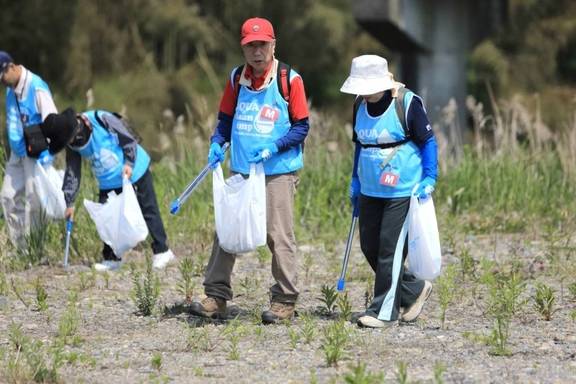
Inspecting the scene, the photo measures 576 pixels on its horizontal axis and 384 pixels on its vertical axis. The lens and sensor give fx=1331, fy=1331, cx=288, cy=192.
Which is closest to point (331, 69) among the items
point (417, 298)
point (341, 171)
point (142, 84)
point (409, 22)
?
point (142, 84)

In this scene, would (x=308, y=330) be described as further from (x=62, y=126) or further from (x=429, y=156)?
(x=62, y=126)

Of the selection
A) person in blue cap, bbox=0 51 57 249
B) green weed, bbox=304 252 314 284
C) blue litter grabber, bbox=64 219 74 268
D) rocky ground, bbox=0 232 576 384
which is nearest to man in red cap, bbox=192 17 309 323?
rocky ground, bbox=0 232 576 384

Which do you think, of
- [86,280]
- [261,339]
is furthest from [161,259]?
[261,339]

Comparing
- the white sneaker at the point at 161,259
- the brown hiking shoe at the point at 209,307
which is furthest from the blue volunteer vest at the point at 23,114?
the brown hiking shoe at the point at 209,307

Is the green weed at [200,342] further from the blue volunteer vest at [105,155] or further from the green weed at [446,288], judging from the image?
the blue volunteer vest at [105,155]

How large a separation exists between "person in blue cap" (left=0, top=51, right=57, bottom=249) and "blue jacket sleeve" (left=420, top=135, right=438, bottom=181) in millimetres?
3167

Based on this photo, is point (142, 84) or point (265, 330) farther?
point (142, 84)

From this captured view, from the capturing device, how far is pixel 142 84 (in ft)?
77.9

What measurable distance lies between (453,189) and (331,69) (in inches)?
629

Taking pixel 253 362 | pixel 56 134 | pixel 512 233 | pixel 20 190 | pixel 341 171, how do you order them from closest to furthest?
pixel 253 362 → pixel 56 134 → pixel 20 190 → pixel 512 233 → pixel 341 171

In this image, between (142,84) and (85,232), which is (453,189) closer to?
(85,232)

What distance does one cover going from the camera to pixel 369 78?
7.04 meters

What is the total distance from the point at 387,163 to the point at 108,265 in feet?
9.50

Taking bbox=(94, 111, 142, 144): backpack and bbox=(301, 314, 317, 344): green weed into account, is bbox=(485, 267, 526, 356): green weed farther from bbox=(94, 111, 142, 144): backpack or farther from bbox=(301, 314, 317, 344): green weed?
bbox=(94, 111, 142, 144): backpack
